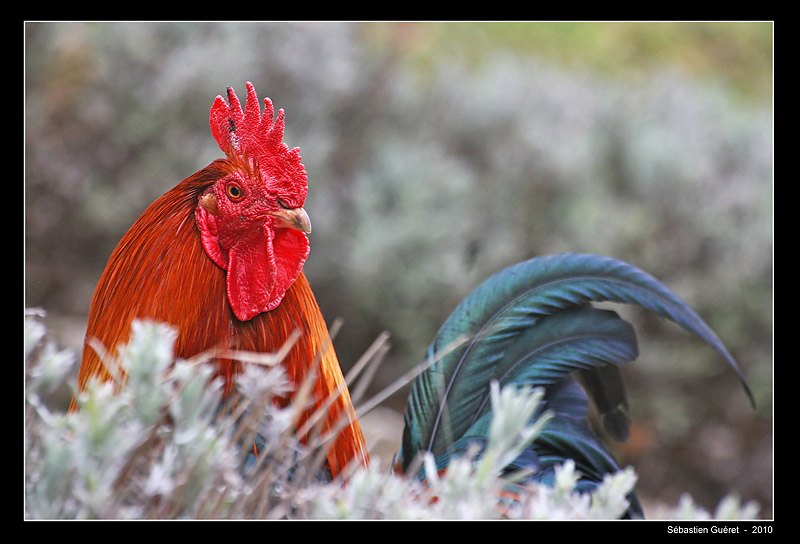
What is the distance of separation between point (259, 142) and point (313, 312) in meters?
0.40

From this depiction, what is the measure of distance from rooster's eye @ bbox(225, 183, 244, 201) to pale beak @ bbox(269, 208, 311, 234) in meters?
0.08

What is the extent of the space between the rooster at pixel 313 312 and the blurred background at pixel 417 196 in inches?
70.2

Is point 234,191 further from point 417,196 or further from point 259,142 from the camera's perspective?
point 417,196

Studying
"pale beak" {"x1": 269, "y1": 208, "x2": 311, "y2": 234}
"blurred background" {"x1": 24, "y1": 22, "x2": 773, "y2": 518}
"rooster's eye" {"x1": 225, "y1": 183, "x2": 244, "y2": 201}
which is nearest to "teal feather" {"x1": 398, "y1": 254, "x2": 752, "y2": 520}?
"pale beak" {"x1": 269, "y1": 208, "x2": 311, "y2": 234}

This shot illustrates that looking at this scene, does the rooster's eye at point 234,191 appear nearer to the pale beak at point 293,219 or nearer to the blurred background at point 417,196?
the pale beak at point 293,219

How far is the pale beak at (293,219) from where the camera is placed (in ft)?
Answer: 4.74

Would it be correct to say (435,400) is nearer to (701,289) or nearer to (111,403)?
(111,403)

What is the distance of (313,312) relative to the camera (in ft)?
4.94

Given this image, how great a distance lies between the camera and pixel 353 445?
1.51 meters

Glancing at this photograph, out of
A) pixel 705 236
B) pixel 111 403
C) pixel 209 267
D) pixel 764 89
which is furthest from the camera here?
pixel 764 89

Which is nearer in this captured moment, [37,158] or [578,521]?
[578,521]

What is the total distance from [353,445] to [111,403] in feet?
2.39

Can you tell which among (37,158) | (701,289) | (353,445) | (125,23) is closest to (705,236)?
(701,289)

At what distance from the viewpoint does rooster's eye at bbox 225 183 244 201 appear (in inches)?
57.2
